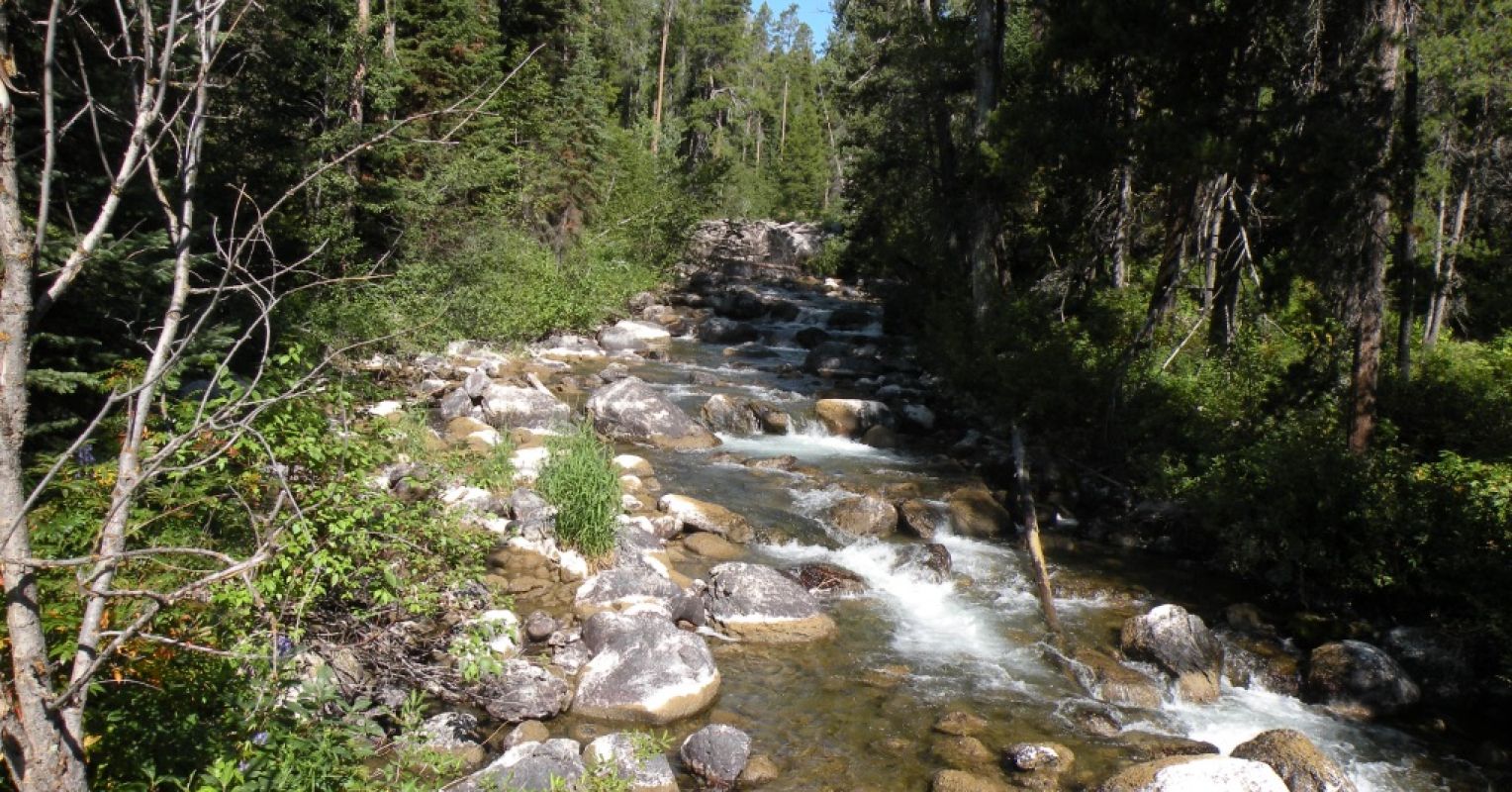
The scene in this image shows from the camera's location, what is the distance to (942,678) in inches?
303

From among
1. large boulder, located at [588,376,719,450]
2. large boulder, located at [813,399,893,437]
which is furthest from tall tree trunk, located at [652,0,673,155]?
large boulder, located at [588,376,719,450]

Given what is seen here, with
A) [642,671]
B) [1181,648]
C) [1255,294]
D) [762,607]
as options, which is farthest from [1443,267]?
→ [642,671]

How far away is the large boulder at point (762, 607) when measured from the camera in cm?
816

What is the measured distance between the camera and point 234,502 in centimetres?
481

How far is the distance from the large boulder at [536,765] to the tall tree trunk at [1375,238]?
811cm

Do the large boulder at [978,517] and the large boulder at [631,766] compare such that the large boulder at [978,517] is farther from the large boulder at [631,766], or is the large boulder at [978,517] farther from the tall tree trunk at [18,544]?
the tall tree trunk at [18,544]

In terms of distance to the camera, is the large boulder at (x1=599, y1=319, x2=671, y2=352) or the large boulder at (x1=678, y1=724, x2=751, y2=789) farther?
the large boulder at (x1=599, y1=319, x2=671, y2=352)

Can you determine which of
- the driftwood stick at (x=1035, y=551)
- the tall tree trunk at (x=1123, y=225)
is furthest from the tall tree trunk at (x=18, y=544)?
the tall tree trunk at (x=1123, y=225)

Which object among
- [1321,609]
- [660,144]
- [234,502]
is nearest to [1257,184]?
[1321,609]

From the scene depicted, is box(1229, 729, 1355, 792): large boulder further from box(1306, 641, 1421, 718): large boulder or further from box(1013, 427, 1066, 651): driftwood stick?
box(1013, 427, 1066, 651): driftwood stick

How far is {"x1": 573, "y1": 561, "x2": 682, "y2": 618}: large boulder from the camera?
7.92 m

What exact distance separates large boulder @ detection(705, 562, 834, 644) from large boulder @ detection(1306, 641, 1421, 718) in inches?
162

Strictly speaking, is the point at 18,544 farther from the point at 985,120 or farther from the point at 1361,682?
the point at 985,120

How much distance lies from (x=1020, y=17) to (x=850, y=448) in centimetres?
1019
